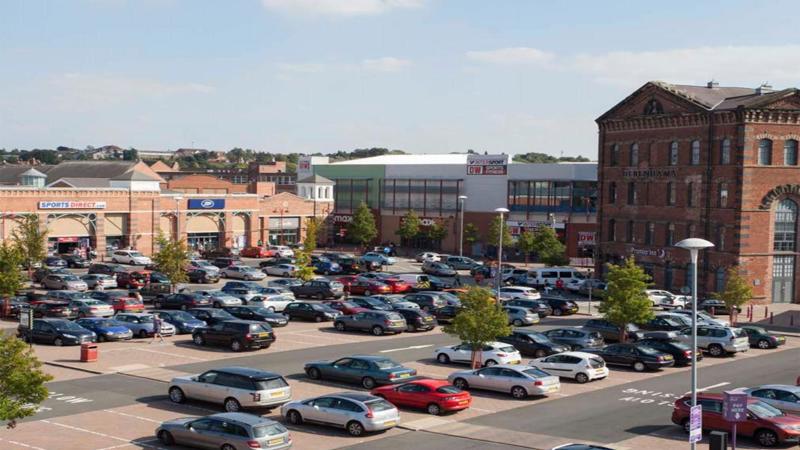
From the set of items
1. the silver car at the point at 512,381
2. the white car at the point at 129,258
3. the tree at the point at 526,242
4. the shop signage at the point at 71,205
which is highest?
the shop signage at the point at 71,205

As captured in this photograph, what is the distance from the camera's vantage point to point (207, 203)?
96125 mm

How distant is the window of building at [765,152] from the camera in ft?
221

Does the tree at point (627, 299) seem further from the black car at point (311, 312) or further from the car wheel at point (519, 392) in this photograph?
the black car at point (311, 312)

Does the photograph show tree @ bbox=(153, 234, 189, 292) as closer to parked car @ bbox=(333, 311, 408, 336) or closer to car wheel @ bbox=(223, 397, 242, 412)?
parked car @ bbox=(333, 311, 408, 336)

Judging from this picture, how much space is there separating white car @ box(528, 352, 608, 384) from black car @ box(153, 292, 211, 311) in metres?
24.2

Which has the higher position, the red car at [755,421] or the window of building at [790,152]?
the window of building at [790,152]

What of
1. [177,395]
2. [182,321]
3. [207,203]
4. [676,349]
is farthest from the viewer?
[207,203]

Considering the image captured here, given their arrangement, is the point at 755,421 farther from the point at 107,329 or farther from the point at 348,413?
the point at 107,329

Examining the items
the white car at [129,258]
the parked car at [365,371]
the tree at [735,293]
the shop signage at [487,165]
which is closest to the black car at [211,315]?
the parked car at [365,371]

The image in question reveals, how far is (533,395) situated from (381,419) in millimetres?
7937

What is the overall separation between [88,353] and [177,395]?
917 centimetres

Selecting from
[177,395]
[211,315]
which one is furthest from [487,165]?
[177,395]

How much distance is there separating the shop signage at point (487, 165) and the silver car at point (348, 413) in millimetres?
76296

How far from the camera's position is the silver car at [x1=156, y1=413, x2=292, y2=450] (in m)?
24.4
